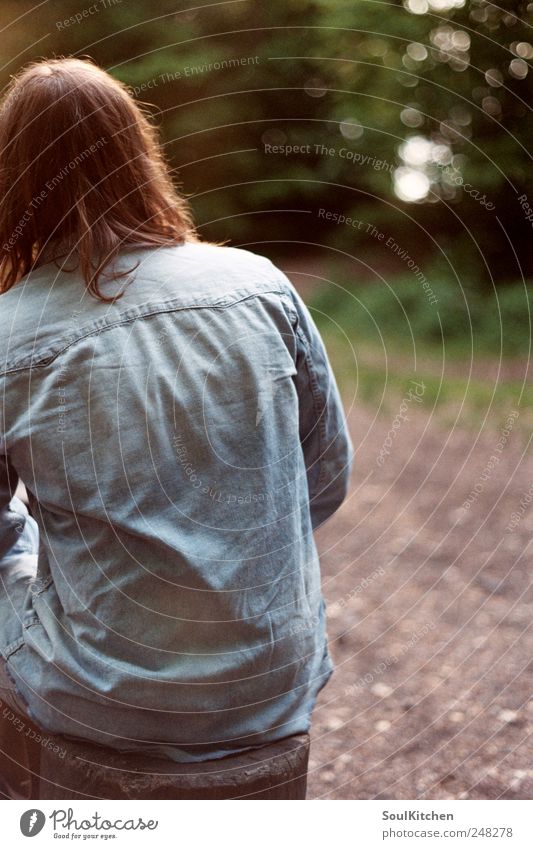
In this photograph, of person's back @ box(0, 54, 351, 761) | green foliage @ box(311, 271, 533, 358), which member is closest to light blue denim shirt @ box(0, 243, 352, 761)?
person's back @ box(0, 54, 351, 761)

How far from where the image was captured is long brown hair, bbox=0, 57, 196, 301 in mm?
1104

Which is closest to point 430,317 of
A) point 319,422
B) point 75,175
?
point 319,422

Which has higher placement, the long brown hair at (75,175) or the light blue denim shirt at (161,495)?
the long brown hair at (75,175)

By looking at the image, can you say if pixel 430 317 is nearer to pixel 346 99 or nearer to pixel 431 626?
pixel 346 99

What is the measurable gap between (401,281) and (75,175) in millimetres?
4056

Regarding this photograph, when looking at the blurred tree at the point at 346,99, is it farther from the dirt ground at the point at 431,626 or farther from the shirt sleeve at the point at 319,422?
the shirt sleeve at the point at 319,422

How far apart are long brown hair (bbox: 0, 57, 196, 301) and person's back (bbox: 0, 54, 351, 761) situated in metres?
0.04

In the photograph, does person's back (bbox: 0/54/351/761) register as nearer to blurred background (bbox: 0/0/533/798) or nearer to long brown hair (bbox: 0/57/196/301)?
long brown hair (bbox: 0/57/196/301)

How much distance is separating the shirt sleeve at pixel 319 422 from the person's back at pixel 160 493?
0.04 metres

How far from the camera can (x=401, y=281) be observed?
5.02 m

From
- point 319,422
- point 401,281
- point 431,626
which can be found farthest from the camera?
point 401,281

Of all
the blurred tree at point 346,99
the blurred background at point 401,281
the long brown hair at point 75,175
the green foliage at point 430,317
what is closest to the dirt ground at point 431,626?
the blurred background at point 401,281

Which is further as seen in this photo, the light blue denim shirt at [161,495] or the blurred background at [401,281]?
the blurred background at [401,281]

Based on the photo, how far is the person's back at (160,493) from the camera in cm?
111
